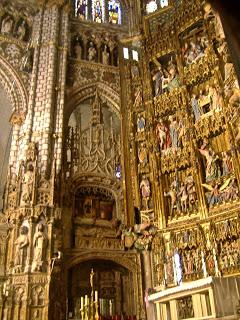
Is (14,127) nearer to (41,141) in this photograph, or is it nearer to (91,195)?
(41,141)

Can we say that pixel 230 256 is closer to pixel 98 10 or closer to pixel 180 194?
pixel 180 194

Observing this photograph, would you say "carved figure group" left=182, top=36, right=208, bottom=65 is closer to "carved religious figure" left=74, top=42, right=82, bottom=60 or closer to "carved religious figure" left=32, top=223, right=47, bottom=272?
"carved religious figure" left=74, top=42, right=82, bottom=60

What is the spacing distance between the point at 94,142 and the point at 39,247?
234 inches

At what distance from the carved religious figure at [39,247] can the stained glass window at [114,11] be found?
1353cm

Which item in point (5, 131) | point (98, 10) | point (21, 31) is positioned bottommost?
point (5, 131)

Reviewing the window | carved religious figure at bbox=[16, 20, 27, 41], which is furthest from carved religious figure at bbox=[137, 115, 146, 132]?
the window

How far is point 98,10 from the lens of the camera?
20.8 m

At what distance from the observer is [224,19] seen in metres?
1.86

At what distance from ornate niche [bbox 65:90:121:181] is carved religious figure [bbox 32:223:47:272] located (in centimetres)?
331

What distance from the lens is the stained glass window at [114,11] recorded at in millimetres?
20731

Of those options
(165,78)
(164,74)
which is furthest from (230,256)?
(164,74)

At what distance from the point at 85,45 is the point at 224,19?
58.3ft

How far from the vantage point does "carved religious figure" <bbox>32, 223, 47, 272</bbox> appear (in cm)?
1133

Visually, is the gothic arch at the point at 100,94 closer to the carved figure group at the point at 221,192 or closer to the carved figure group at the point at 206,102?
the carved figure group at the point at 206,102
